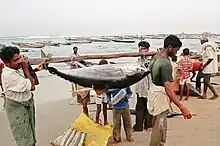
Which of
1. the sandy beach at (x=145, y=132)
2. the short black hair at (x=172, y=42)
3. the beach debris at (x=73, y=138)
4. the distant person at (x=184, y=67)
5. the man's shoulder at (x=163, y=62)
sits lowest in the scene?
the sandy beach at (x=145, y=132)

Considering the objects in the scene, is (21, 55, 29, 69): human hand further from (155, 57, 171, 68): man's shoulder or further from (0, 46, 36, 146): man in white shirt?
(155, 57, 171, 68): man's shoulder

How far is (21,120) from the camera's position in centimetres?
456

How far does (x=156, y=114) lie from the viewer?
15.9ft

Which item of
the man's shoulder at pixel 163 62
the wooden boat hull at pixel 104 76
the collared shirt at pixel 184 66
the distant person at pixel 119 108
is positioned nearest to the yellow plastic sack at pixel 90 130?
the distant person at pixel 119 108

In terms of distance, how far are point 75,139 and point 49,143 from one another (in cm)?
123

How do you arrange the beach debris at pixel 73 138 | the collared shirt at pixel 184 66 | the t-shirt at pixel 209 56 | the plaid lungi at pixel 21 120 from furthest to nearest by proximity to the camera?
the collared shirt at pixel 184 66, the t-shirt at pixel 209 56, the beach debris at pixel 73 138, the plaid lungi at pixel 21 120

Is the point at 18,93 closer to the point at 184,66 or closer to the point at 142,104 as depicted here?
the point at 142,104

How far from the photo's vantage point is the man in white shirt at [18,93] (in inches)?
171

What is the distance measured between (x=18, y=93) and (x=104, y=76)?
1120mm

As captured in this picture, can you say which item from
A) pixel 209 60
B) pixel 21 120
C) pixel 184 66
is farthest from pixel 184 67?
pixel 21 120

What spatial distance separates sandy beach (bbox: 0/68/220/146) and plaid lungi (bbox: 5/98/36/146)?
1716 millimetres

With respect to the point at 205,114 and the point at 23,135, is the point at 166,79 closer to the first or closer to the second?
the point at 23,135

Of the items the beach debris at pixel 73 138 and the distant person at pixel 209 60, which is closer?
the beach debris at pixel 73 138

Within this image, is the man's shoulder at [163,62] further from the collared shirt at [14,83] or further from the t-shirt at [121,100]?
the collared shirt at [14,83]
